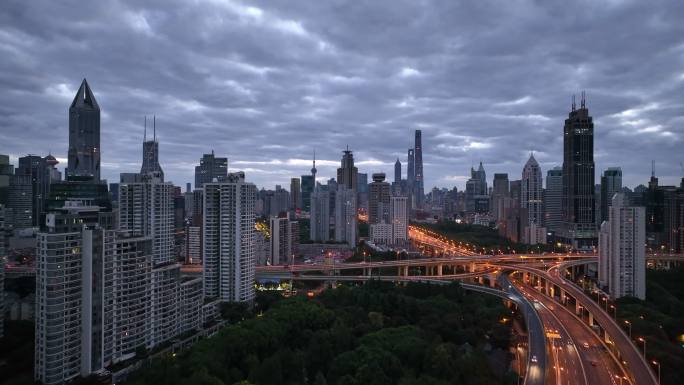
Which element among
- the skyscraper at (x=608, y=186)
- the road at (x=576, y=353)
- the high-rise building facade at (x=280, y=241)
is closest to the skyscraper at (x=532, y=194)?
the skyscraper at (x=608, y=186)

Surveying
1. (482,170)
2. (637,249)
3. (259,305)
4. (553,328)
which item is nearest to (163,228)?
(259,305)

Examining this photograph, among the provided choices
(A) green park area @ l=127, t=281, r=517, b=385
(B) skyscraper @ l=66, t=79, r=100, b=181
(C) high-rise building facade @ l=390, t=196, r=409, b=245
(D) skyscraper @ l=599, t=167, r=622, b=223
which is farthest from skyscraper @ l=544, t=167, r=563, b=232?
(B) skyscraper @ l=66, t=79, r=100, b=181

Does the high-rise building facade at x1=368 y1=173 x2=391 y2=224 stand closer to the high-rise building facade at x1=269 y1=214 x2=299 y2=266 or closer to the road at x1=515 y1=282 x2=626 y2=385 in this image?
the high-rise building facade at x1=269 y1=214 x2=299 y2=266

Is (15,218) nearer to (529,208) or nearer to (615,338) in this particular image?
(615,338)

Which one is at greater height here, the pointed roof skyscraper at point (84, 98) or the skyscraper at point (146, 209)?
the pointed roof skyscraper at point (84, 98)

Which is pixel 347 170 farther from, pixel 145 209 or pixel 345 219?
pixel 145 209

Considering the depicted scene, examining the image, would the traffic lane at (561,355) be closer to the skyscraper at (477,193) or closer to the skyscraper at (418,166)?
the skyscraper at (477,193)
